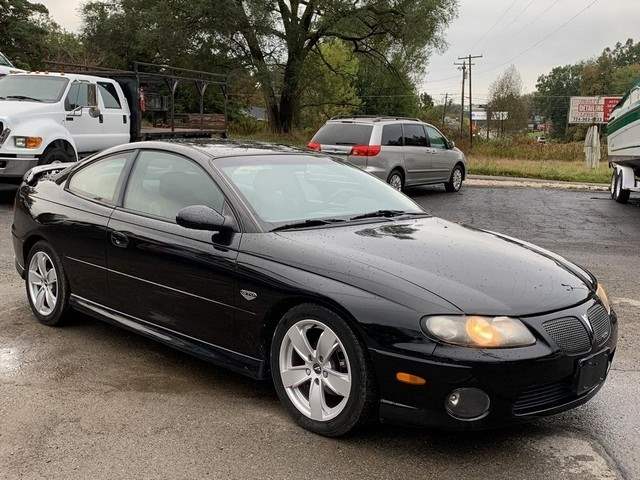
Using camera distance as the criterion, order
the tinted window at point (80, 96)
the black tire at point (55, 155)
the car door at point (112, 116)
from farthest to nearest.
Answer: the car door at point (112, 116) → the tinted window at point (80, 96) → the black tire at point (55, 155)

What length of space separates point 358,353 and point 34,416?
1.77m

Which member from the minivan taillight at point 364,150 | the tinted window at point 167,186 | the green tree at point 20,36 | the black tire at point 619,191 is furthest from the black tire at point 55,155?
the green tree at point 20,36

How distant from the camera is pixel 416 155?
595 inches

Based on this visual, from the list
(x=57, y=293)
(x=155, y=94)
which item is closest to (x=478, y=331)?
(x=57, y=293)

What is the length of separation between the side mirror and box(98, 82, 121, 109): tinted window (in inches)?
414

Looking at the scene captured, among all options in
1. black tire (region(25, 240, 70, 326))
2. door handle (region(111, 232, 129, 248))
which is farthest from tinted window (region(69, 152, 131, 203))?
black tire (region(25, 240, 70, 326))

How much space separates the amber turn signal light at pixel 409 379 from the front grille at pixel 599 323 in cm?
94

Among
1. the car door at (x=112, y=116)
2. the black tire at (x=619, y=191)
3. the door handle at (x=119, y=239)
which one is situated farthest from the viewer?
the black tire at (x=619, y=191)

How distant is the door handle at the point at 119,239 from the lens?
14.6 ft

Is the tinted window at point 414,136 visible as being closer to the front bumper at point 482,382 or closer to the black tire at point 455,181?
the black tire at point 455,181

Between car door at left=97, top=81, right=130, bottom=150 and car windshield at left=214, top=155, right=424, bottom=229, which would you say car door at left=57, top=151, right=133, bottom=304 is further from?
car door at left=97, top=81, right=130, bottom=150

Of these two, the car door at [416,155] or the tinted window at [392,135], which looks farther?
the car door at [416,155]

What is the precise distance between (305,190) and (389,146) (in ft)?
32.5

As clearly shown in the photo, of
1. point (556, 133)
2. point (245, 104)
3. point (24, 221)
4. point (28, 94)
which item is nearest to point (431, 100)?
point (556, 133)
